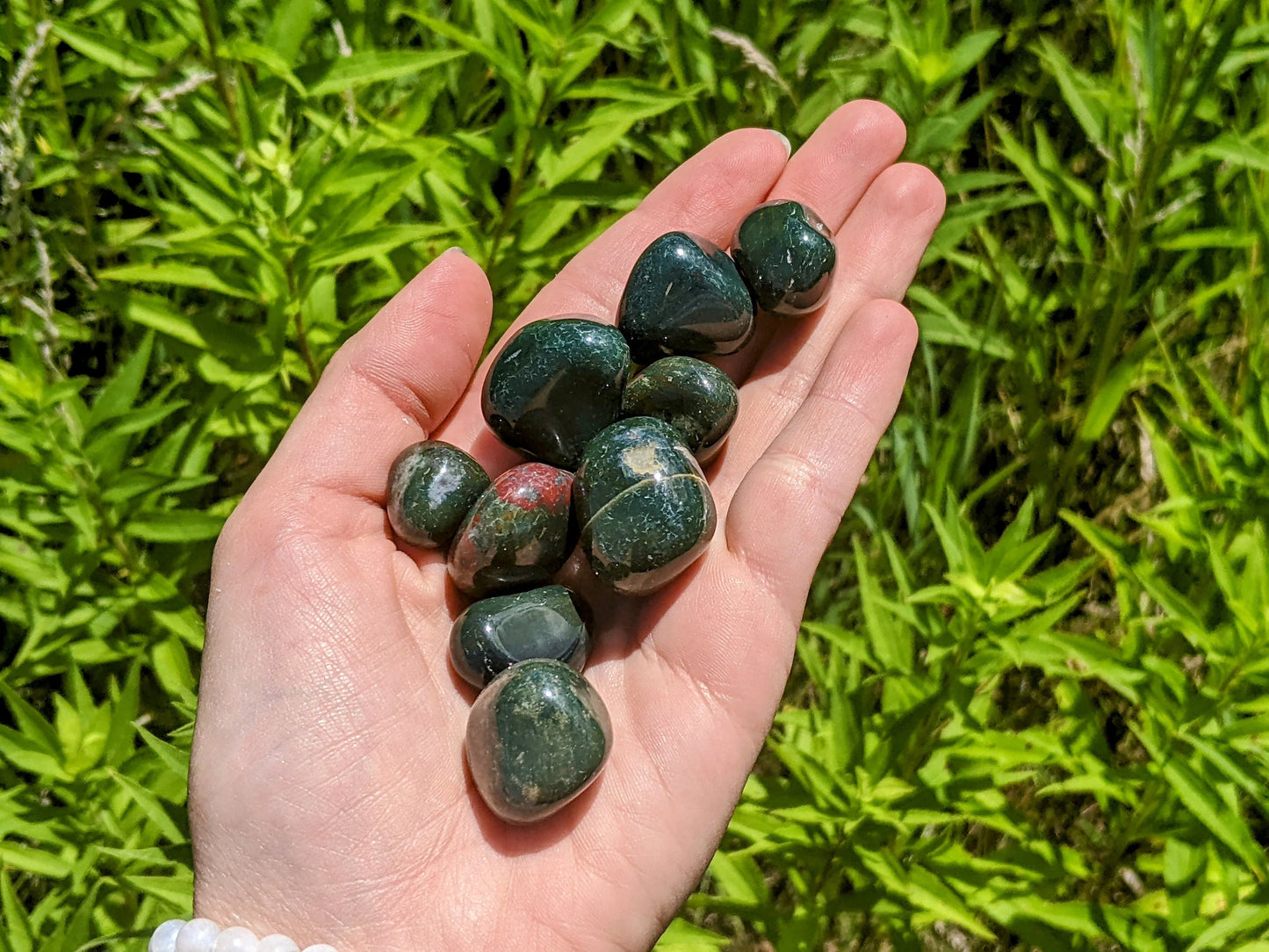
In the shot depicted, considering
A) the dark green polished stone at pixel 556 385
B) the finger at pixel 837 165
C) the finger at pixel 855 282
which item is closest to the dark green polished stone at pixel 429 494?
the dark green polished stone at pixel 556 385

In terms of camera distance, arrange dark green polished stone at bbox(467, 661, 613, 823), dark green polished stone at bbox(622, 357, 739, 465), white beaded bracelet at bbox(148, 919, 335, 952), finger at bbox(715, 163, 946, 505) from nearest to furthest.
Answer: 1. white beaded bracelet at bbox(148, 919, 335, 952)
2. dark green polished stone at bbox(467, 661, 613, 823)
3. dark green polished stone at bbox(622, 357, 739, 465)
4. finger at bbox(715, 163, 946, 505)

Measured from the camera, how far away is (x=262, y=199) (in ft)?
7.20

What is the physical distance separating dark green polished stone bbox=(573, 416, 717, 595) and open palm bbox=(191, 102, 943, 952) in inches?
3.6

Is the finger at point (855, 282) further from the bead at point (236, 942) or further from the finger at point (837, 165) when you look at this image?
the bead at point (236, 942)

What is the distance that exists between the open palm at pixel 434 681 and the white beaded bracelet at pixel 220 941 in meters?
0.04

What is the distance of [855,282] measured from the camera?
2.56 m

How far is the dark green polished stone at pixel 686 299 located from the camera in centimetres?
238

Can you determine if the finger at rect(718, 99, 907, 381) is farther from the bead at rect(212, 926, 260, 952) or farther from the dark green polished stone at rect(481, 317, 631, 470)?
the bead at rect(212, 926, 260, 952)

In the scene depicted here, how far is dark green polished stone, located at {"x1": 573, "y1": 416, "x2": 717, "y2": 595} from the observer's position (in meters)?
2.10

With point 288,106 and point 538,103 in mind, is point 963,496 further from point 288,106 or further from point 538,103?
point 288,106

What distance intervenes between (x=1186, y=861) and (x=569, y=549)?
145 centimetres

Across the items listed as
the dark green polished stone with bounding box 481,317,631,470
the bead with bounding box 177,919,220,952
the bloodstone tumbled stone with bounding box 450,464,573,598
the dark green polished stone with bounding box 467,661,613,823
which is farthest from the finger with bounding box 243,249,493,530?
the bead with bounding box 177,919,220,952

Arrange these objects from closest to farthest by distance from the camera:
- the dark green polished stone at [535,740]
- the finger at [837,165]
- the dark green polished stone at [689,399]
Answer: the dark green polished stone at [535,740]
the dark green polished stone at [689,399]
the finger at [837,165]

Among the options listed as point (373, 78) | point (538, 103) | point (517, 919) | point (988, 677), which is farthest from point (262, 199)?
point (988, 677)
